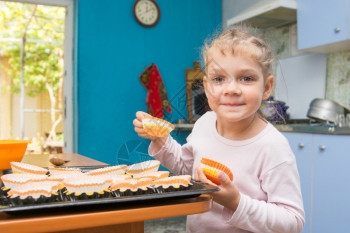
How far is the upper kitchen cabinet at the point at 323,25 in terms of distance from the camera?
101 inches

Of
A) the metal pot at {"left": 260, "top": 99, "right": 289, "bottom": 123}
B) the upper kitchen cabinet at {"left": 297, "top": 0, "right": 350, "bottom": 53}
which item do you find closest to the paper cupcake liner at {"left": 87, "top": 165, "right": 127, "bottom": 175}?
the metal pot at {"left": 260, "top": 99, "right": 289, "bottom": 123}

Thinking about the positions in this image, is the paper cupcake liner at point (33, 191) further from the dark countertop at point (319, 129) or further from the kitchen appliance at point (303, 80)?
the kitchen appliance at point (303, 80)

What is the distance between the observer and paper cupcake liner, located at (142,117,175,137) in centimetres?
94

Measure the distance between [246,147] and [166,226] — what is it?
8.14 feet

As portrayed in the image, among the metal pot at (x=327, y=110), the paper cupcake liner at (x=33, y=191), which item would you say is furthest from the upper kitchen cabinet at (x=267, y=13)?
the paper cupcake liner at (x=33, y=191)

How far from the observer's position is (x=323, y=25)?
2715mm

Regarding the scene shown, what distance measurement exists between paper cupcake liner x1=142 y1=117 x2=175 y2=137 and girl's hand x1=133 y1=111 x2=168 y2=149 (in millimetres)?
14

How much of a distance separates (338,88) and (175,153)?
2.25 m

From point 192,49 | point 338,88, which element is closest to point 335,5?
point 338,88

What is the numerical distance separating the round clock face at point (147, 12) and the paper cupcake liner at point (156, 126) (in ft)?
9.88

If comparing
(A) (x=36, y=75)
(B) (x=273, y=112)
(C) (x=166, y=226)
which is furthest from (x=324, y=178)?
(A) (x=36, y=75)

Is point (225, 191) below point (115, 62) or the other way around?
below

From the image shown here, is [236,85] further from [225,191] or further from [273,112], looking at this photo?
[273,112]

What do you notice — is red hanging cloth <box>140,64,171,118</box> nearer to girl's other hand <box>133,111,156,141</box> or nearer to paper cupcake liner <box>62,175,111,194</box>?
girl's other hand <box>133,111,156,141</box>
